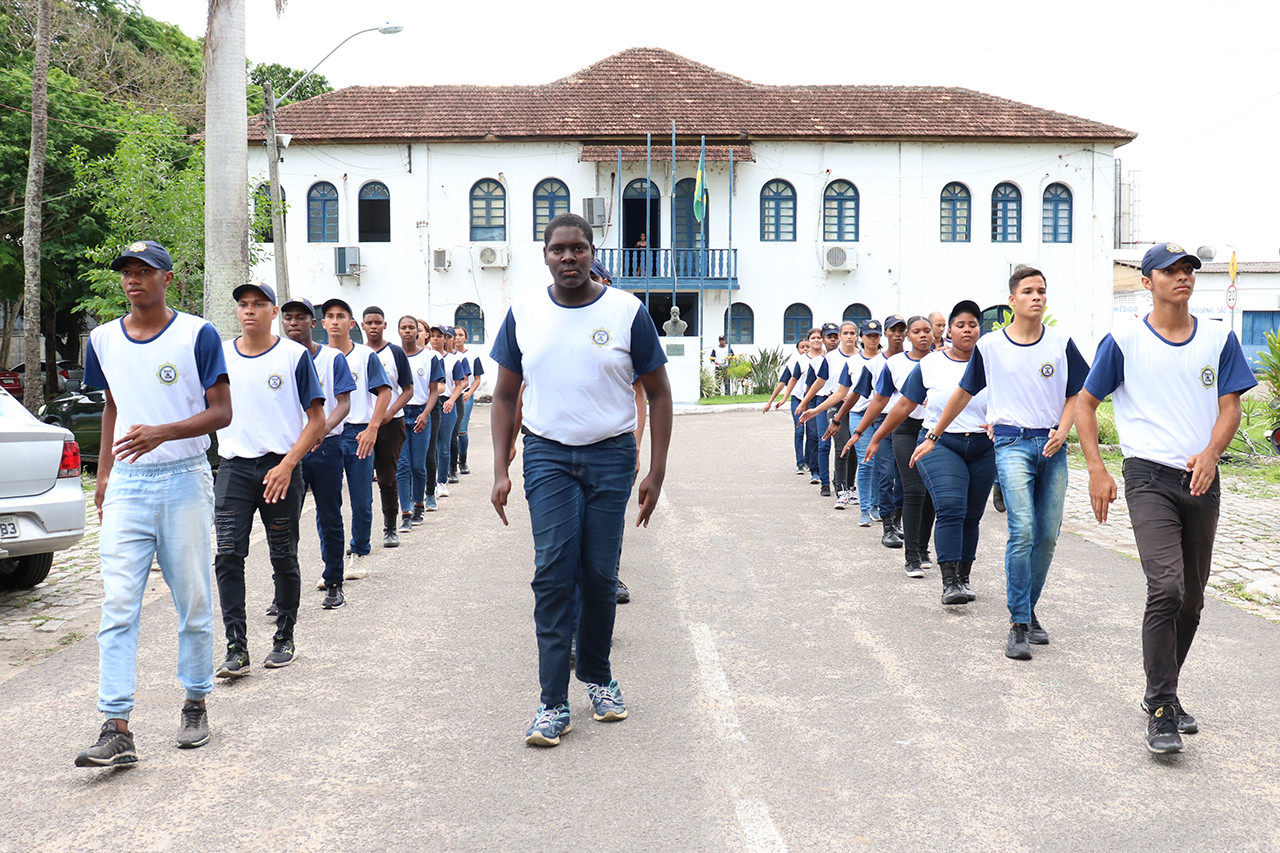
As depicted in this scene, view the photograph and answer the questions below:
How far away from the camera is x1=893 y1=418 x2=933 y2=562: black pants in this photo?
8.27 meters

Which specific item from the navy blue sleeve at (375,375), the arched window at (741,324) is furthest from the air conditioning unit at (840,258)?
the navy blue sleeve at (375,375)

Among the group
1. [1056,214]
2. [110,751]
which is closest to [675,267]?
[1056,214]

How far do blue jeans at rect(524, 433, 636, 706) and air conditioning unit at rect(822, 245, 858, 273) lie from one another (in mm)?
30660

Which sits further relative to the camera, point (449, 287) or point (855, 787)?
point (449, 287)

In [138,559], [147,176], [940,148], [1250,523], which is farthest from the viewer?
[940,148]

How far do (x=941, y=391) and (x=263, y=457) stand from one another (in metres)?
4.38

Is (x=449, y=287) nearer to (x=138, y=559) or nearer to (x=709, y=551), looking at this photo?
(x=709, y=551)

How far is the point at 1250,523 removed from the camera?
1117 cm

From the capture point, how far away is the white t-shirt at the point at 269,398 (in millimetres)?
5844

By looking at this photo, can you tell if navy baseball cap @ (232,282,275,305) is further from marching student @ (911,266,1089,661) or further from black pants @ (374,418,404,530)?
marching student @ (911,266,1089,661)

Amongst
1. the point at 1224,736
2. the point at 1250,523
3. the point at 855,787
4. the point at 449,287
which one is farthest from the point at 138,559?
the point at 449,287

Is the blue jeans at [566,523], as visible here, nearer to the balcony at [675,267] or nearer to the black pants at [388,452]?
the black pants at [388,452]

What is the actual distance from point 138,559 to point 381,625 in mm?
2469

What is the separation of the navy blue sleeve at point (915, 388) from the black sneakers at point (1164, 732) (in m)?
3.59
